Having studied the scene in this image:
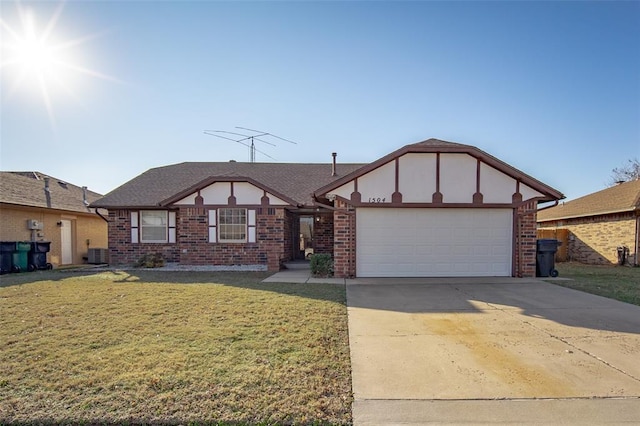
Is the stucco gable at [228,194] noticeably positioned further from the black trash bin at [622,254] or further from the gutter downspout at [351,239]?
the black trash bin at [622,254]

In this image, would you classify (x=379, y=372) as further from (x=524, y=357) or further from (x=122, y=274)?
(x=122, y=274)

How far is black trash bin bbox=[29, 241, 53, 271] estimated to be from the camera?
13984 mm

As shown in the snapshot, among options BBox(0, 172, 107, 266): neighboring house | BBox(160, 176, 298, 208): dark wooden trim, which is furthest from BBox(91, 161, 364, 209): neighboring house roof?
BBox(0, 172, 107, 266): neighboring house

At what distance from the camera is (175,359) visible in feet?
13.8

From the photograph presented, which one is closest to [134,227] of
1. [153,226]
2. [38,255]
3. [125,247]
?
[153,226]

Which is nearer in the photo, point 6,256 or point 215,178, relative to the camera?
point 6,256

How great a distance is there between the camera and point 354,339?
16.7 ft

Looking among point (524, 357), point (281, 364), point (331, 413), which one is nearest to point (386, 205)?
point (524, 357)

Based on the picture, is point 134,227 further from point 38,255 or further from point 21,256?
point 21,256

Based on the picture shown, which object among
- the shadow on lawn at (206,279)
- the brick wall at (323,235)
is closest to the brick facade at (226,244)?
A: the shadow on lawn at (206,279)

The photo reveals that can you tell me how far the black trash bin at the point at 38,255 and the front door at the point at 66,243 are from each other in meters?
3.33

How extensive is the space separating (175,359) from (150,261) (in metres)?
11.0

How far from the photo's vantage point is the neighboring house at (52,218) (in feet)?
49.1

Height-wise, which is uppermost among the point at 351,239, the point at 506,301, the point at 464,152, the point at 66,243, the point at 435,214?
the point at 464,152
